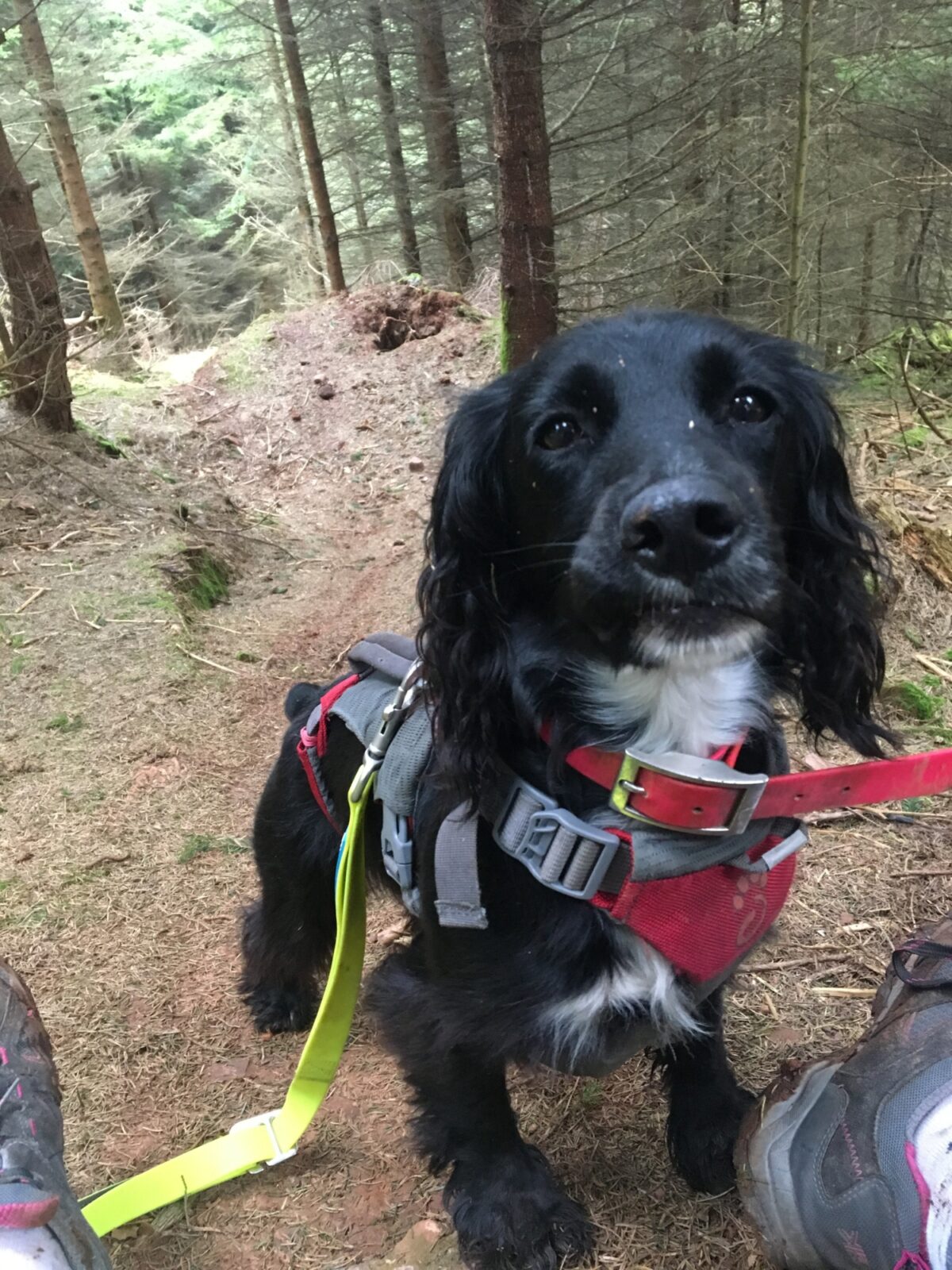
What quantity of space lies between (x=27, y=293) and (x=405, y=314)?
4998 mm

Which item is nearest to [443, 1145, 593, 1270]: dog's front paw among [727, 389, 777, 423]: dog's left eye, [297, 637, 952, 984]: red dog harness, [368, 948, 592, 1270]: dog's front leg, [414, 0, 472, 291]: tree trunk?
[368, 948, 592, 1270]: dog's front leg

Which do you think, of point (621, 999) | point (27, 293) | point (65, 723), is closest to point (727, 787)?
point (621, 999)

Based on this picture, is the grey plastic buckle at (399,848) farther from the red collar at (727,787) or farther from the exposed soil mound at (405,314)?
the exposed soil mound at (405,314)

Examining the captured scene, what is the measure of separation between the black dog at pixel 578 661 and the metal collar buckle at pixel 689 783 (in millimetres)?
103

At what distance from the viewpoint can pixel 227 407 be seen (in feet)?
33.0

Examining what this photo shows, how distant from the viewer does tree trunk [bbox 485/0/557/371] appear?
505 cm

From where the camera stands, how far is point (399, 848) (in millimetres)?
1927

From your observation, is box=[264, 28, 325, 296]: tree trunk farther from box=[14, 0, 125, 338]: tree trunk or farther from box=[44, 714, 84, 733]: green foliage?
box=[44, 714, 84, 733]: green foliage

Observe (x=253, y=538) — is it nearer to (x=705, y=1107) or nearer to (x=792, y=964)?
(x=792, y=964)

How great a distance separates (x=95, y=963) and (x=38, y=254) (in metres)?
6.13

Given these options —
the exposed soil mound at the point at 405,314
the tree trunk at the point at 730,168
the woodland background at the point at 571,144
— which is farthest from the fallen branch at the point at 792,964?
the exposed soil mound at the point at 405,314

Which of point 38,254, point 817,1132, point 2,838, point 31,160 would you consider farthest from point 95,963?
point 31,160

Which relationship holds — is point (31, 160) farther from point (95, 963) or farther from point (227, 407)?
point (95, 963)

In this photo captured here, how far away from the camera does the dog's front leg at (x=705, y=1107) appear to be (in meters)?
1.99
